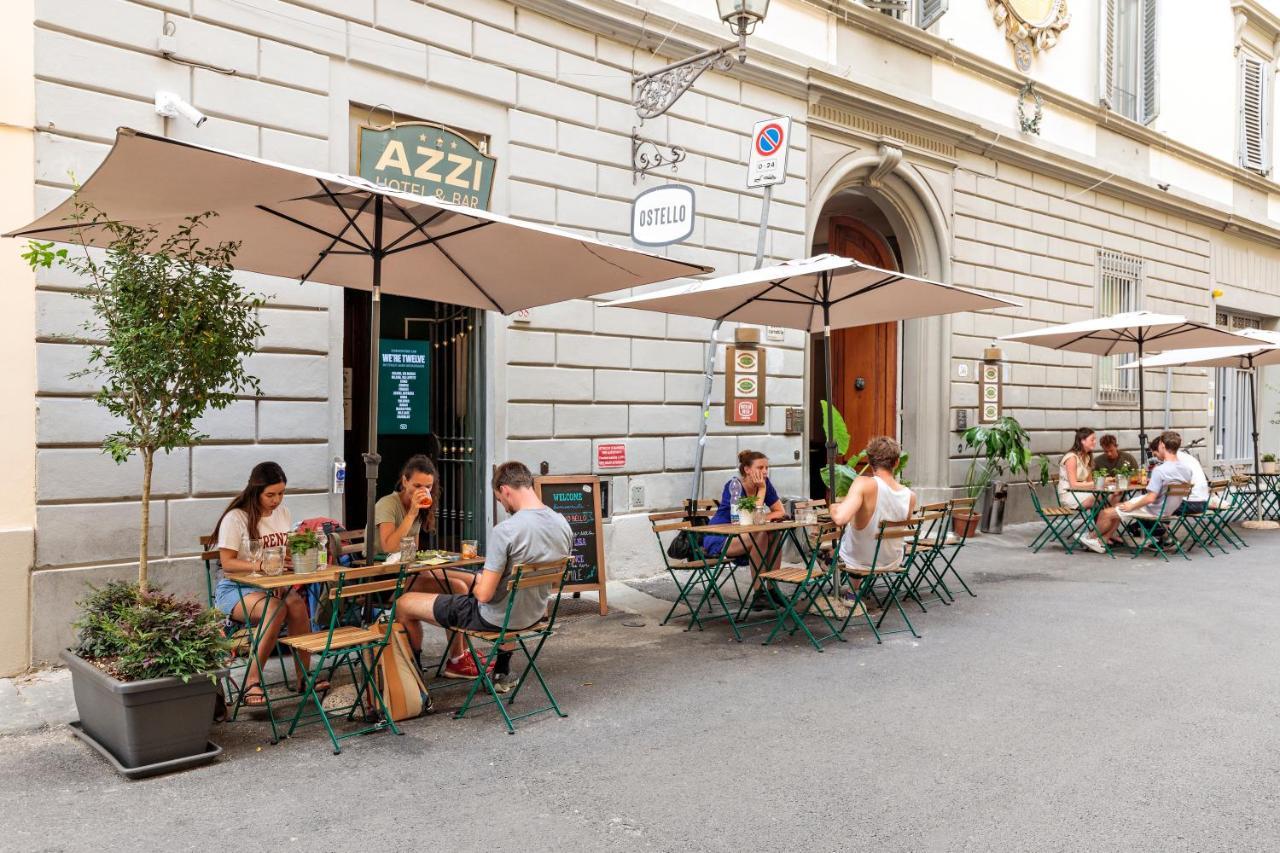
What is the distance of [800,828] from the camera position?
12.5 feet

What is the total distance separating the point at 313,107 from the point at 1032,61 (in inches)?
424

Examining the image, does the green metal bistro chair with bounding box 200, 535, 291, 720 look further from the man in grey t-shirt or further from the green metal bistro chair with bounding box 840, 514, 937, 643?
the green metal bistro chair with bounding box 840, 514, 937, 643

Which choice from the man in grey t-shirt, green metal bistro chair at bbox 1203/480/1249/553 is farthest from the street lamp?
green metal bistro chair at bbox 1203/480/1249/553

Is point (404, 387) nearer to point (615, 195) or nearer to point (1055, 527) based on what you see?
point (615, 195)

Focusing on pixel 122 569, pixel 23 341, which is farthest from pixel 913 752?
pixel 23 341

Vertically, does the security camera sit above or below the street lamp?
below

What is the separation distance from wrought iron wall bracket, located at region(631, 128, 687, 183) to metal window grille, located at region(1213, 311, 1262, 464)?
546 inches

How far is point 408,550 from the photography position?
5.35 m

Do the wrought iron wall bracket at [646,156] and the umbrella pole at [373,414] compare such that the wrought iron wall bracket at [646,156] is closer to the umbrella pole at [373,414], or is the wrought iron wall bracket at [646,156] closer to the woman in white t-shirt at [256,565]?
the umbrella pole at [373,414]

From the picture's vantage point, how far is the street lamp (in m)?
8.28

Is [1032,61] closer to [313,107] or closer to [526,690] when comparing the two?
[313,107]

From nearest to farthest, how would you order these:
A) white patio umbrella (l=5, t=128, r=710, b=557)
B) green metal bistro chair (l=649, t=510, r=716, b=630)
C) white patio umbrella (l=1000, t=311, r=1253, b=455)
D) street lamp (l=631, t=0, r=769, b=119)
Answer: white patio umbrella (l=5, t=128, r=710, b=557)
green metal bistro chair (l=649, t=510, r=716, b=630)
street lamp (l=631, t=0, r=769, b=119)
white patio umbrella (l=1000, t=311, r=1253, b=455)

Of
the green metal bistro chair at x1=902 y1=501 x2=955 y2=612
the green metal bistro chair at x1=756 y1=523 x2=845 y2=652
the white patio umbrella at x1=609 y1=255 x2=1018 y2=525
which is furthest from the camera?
the green metal bistro chair at x1=902 y1=501 x2=955 y2=612

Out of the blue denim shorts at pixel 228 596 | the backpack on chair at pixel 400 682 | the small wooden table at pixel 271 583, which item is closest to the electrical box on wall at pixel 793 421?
the small wooden table at pixel 271 583
